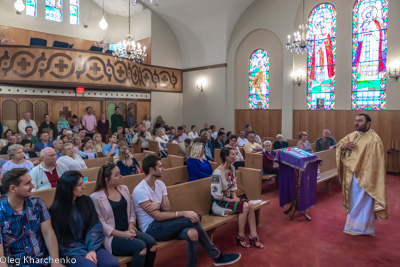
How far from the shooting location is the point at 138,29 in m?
13.0

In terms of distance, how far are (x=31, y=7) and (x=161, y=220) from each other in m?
11.3

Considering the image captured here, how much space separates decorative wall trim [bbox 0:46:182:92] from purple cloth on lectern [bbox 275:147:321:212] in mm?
7215

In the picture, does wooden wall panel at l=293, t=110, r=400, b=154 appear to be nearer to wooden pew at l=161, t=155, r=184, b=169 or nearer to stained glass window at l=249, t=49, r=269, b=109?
stained glass window at l=249, t=49, r=269, b=109

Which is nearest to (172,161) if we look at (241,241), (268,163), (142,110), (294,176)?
(268,163)

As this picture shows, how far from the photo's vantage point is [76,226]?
8.66 ft

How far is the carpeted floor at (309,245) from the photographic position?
3.44 m

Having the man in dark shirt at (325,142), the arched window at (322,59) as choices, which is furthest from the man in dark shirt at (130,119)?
the man in dark shirt at (325,142)

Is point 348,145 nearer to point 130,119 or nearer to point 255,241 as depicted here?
point 255,241

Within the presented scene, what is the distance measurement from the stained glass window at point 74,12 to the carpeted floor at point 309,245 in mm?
10887

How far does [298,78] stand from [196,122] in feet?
15.3

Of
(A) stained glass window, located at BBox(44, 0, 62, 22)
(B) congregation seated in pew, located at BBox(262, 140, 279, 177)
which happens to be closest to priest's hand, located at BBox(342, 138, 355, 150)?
(B) congregation seated in pew, located at BBox(262, 140, 279, 177)

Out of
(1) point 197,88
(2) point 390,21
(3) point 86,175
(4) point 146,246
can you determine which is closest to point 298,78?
(2) point 390,21

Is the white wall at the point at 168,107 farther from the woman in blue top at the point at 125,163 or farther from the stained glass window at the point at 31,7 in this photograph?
the woman in blue top at the point at 125,163

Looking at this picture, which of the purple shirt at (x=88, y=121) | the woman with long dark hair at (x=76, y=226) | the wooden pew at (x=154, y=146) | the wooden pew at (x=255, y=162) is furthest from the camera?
the purple shirt at (x=88, y=121)
